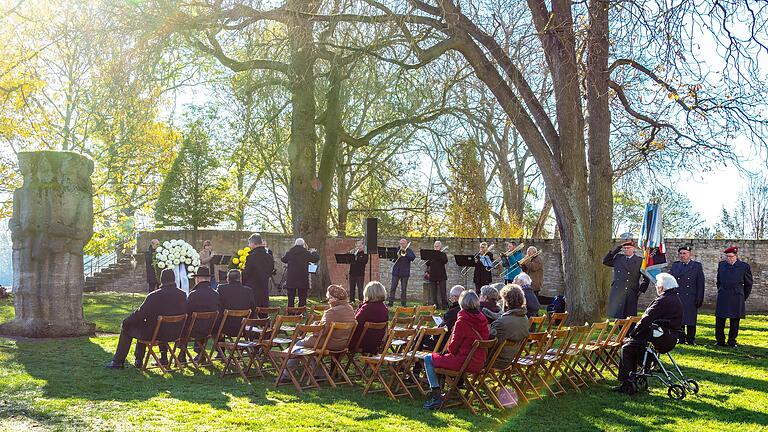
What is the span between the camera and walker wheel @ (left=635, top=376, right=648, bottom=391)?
9.36m

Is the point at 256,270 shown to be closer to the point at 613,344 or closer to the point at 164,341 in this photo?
the point at 164,341

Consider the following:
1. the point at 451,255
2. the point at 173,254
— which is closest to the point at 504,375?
the point at 173,254

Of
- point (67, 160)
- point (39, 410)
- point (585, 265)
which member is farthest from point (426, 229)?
point (39, 410)

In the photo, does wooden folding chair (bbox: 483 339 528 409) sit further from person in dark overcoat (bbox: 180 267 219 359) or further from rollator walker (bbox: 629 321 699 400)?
person in dark overcoat (bbox: 180 267 219 359)

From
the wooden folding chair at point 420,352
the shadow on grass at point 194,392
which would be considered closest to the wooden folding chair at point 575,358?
the wooden folding chair at point 420,352

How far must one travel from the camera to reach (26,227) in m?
13.3

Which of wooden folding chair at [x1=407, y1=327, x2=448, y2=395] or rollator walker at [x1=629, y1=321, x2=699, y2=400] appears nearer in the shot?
wooden folding chair at [x1=407, y1=327, x2=448, y2=395]

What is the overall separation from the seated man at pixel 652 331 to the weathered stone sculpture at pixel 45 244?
8.79 metres

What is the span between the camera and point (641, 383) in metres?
9.41

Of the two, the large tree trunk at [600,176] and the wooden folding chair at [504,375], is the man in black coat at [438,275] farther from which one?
the wooden folding chair at [504,375]

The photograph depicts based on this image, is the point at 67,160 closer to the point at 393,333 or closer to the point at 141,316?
the point at 141,316

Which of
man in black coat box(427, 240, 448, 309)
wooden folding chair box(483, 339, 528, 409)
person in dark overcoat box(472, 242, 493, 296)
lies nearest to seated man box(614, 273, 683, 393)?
wooden folding chair box(483, 339, 528, 409)

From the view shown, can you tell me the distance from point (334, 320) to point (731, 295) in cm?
779

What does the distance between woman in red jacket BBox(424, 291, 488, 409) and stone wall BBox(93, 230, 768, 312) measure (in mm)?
14131
